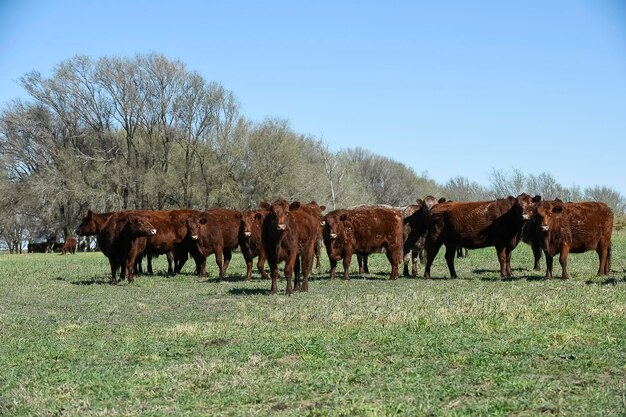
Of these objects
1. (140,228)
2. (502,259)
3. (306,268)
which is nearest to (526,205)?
(502,259)

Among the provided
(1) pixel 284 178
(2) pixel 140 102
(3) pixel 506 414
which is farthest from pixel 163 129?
(3) pixel 506 414

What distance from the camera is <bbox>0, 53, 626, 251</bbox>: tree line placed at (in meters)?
56.6

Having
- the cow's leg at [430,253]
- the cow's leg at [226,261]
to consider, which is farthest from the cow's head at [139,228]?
the cow's leg at [430,253]

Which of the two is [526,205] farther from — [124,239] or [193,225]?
[124,239]

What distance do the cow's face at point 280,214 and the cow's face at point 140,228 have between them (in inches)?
237

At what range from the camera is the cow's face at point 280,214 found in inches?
623

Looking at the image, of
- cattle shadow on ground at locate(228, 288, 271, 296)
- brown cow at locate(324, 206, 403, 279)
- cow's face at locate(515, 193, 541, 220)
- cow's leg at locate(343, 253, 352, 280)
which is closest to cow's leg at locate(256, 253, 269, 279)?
brown cow at locate(324, 206, 403, 279)

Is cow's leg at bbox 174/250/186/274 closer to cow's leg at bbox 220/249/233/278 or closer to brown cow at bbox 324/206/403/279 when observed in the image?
cow's leg at bbox 220/249/233/278

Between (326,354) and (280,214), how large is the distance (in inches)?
291

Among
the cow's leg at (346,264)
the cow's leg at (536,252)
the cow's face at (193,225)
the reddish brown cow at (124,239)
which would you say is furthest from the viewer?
the cow's face at (193,225)

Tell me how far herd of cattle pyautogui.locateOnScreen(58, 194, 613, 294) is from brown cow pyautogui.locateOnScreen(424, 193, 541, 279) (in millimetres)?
24

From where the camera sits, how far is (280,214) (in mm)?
15859

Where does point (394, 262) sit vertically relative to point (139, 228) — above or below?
below

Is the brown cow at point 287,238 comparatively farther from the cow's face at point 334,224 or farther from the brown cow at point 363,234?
the brown cow at point 363,234
